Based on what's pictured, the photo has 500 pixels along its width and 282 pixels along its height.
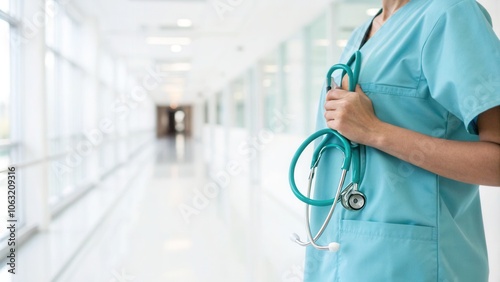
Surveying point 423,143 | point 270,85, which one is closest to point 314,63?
point 270,85

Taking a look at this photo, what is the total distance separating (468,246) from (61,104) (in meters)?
6.81

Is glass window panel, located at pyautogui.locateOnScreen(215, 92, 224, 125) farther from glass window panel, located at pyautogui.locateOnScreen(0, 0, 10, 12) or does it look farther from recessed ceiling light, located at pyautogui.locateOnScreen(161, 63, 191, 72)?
glass window panel, located at pyautogui.locateOnScreen(0, 0, 10, 12)

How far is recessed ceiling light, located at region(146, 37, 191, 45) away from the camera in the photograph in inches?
356

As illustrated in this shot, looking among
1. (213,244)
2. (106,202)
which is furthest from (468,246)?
(106,202)

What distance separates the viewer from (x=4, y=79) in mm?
3898

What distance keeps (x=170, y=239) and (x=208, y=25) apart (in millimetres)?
4364

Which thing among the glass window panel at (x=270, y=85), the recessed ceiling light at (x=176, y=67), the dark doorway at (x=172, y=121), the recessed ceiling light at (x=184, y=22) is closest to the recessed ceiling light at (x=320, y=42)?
the glass window panel at (x=270, y=85)

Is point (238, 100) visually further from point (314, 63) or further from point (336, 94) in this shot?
point (336, 94)

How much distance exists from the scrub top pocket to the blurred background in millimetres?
1233

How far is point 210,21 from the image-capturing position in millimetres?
7000

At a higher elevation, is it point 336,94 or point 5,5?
point 5,5

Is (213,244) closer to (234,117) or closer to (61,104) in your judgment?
(61,104)

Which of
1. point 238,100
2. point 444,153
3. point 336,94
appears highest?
point 238,100

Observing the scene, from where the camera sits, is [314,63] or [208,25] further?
[208,25]
